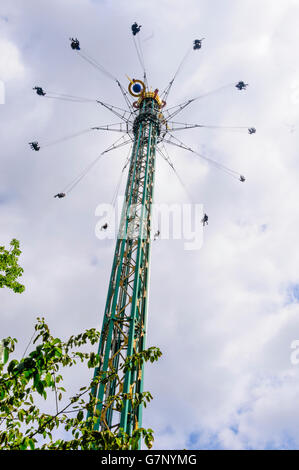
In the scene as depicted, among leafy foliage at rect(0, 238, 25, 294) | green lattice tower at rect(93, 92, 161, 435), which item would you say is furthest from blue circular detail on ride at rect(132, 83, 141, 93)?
leafy foliage at rect(0, 238, 25, 294)

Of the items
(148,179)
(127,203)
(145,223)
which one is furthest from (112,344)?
(148,179)

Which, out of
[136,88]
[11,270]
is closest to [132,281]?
[11,270]

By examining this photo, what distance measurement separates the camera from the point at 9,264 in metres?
12.0

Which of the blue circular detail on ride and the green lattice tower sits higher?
the blue circular detail on ride

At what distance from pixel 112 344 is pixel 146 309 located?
253 cm

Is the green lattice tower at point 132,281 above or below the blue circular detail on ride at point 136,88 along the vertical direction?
below

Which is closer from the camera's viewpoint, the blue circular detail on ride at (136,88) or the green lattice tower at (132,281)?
the green lattice tower at (132,281)

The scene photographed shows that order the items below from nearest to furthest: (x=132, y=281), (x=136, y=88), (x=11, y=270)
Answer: (x=11, y=270) < (x=132, y=281) < (x=136, y=88)

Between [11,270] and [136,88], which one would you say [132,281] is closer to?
[11,270]

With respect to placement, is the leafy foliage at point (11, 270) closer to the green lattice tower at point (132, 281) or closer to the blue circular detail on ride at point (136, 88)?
the green lattice tower at point (132, 281)

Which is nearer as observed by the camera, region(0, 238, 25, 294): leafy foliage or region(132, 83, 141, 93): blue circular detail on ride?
region(0, 238, 25, 294): leafy foliage

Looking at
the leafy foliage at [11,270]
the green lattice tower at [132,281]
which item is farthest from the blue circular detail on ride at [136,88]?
the leafy foliage at [11,270]

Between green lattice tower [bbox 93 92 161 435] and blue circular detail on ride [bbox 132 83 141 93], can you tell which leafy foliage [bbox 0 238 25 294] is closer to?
green lattice tower [bbox 93 92 161 435]
